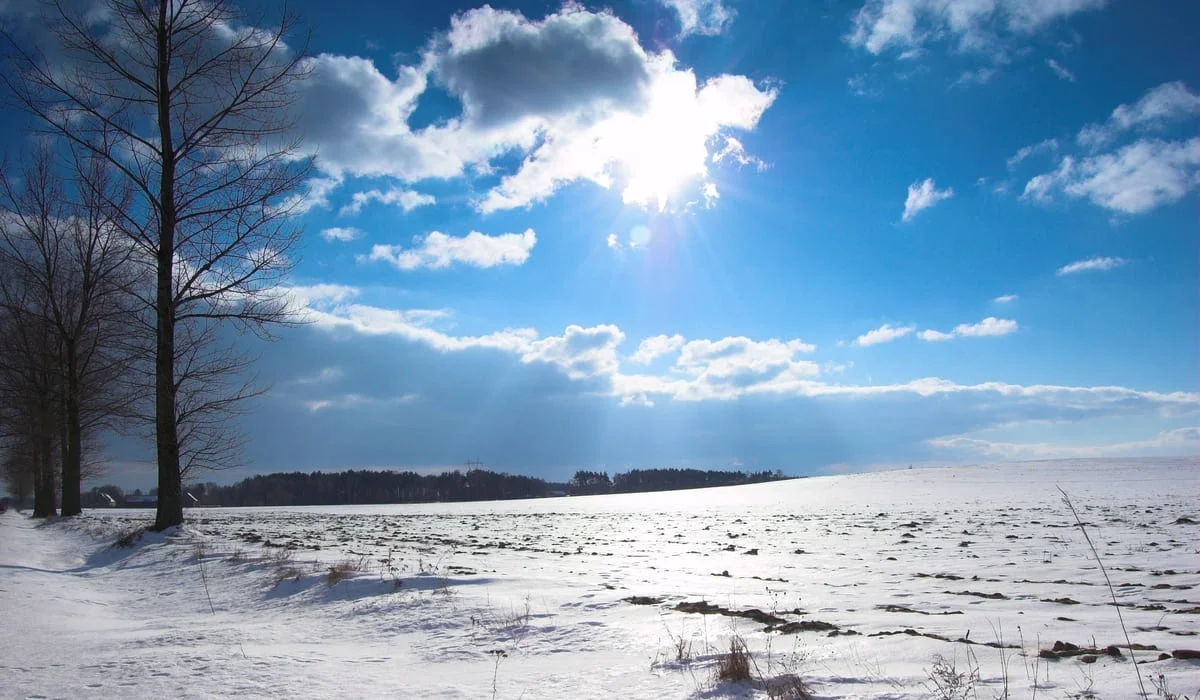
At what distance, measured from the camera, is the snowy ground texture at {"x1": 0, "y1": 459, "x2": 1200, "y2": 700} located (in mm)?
4051

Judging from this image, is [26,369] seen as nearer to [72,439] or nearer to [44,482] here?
[72,439]

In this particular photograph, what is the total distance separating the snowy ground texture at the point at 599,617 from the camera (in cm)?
405

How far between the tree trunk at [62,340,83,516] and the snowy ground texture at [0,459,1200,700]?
915cm

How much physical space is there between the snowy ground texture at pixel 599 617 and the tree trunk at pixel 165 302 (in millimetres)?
1385

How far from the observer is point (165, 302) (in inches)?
556

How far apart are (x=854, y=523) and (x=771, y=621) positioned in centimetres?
1438

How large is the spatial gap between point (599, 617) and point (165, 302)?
42.6ft

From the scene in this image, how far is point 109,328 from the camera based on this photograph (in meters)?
21.0

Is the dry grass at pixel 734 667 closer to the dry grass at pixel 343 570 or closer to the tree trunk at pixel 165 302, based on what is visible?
the dry grass at pixel 343 570

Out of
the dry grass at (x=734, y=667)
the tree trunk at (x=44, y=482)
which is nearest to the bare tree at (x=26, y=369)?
the tree trunk at (x=44, y=482)

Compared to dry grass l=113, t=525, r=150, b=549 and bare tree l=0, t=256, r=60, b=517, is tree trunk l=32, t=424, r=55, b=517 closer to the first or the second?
bare tree l=0, t=256, r=60, b=517

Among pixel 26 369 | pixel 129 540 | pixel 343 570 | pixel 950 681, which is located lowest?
pixel 129 540

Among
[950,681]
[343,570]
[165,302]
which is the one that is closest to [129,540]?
[165,302]

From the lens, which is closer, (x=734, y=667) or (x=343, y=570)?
(x=734, y=667)
